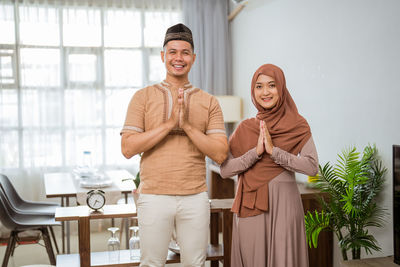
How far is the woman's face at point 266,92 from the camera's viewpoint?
228 cm

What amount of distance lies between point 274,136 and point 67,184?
2600mm

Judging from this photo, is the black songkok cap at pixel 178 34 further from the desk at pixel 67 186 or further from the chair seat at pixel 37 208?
the chair seat at pixel 37 208

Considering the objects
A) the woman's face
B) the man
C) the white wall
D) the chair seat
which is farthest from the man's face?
the chair seat

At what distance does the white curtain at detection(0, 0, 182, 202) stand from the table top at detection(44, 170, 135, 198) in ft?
2.00

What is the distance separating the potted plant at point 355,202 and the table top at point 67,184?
1.76m

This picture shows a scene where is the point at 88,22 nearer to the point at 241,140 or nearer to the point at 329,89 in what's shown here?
the point at 329,89

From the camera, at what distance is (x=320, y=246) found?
338 cm

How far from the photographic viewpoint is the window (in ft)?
17.3

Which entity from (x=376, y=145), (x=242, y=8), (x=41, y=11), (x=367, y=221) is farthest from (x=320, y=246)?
(x=41, y=11)

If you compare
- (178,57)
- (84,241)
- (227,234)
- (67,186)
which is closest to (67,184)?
(67,186)

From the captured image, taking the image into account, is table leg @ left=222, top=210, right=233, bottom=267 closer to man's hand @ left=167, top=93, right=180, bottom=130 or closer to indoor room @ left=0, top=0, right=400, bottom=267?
indoor room @ left=0, top=0, right=400, bottom=267

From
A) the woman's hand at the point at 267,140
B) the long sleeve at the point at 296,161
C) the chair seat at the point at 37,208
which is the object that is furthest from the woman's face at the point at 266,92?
the chair seat at the point at 37,208

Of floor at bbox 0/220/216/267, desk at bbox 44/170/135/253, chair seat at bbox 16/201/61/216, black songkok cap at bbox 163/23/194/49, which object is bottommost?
floor at bbox 0/220/216/267

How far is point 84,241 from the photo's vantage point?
2.70m
